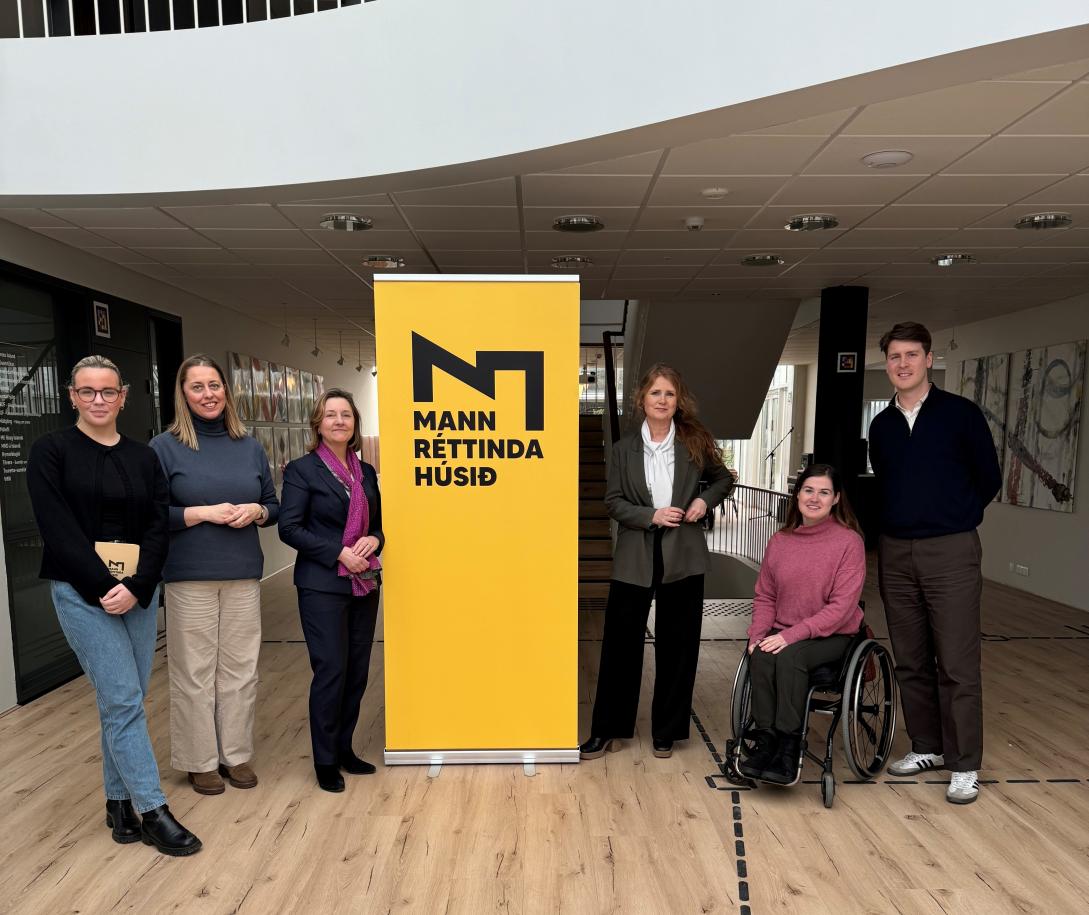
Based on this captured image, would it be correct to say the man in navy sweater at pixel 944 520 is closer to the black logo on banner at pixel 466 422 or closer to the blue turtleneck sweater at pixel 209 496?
the black logo on banner at pixel 466 422

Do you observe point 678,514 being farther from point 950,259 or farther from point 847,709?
point 950,259

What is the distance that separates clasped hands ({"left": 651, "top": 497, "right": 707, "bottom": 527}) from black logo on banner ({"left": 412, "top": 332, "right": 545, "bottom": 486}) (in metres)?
0.58

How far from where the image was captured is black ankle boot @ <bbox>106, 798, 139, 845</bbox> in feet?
8.98

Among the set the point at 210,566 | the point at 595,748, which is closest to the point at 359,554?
the point at 210,566

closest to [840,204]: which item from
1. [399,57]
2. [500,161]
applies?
[500,161]

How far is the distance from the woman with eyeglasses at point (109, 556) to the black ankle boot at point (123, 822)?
9cm

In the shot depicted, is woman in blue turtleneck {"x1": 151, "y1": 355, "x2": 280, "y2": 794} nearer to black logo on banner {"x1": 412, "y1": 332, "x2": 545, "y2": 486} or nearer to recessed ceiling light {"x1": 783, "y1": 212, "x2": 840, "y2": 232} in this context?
black logo on banner {"x1": 412, "y1": 332, "x2": 545, "y2": 486}

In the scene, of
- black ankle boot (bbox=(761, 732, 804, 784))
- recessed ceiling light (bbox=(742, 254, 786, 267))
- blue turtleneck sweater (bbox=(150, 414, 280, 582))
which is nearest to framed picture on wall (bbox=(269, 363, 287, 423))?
recessed ceiling light (bbox=(742, 254, 786, 267))

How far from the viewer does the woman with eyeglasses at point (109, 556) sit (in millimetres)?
2420

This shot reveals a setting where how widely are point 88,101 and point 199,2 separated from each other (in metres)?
2.17

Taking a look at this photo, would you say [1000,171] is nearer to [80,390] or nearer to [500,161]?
[500,161]

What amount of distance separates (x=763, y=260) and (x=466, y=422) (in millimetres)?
3434

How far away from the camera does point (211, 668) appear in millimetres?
2973

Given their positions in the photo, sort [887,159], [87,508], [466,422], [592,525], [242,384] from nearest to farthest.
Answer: [87,508], [466,422], [887,159], [242,384], [592,525]
